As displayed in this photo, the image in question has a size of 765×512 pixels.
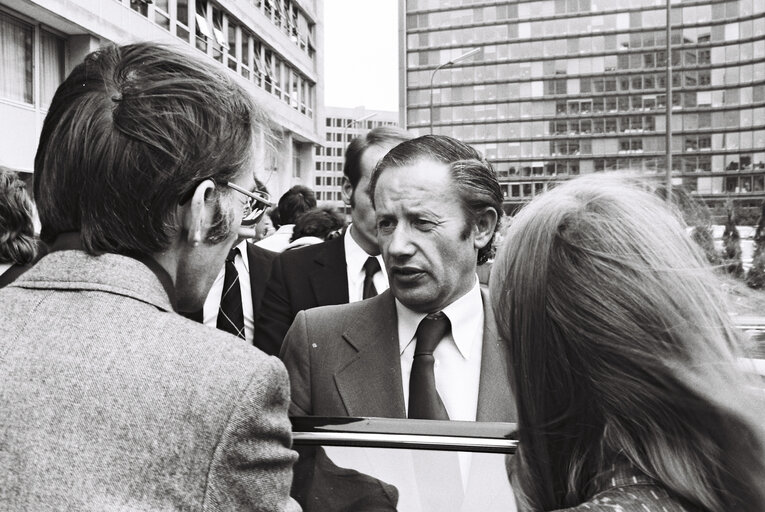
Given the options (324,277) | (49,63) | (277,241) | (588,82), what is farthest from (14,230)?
(588,82)

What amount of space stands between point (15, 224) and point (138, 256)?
2.55m

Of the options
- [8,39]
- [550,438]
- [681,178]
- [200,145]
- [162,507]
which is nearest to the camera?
[162,507]

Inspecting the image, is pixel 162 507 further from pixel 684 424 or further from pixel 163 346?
pixel 684 424

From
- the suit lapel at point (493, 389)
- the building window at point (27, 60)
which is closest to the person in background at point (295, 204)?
the suit lapel at point (493, 389)

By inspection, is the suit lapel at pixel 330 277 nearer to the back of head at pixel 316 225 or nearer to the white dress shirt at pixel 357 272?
the white dress shirt at pixel 357 272

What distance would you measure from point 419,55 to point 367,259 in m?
119

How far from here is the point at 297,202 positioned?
6520 mm

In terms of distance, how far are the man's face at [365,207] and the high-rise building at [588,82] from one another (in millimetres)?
96541

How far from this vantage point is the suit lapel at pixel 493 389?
6.63ft

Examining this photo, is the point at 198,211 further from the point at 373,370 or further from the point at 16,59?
the point at 16,59

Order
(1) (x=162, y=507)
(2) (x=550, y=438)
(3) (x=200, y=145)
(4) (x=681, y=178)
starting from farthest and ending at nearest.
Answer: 1. (4) (x=681, y=178)
2. (3) (x=200, y=145)
3. (2) (x=550, y=438)
4. (1) (x=162, y=507)

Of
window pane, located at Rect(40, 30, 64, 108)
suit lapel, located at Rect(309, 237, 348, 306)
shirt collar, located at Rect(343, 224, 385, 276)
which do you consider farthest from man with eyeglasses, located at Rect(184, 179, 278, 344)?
window pane, located at Rect(40, 30, 64, 108)

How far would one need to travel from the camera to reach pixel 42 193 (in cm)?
133

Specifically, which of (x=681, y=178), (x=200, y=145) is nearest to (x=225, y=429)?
(x=200, y=145)
